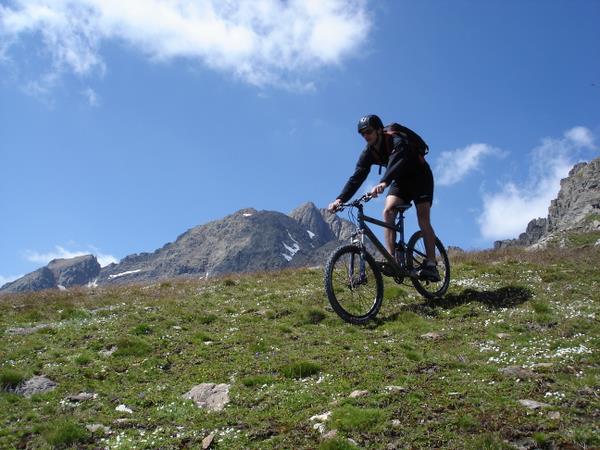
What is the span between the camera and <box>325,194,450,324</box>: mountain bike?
39.0 feet

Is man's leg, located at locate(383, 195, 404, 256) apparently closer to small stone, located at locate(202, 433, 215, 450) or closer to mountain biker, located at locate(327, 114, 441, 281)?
mountain biker, located at locate(327, 114, 441, 281)

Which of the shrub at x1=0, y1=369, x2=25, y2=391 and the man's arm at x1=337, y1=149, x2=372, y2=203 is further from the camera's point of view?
the man's arm at x1=337, y1=149, x2=372, y2=203

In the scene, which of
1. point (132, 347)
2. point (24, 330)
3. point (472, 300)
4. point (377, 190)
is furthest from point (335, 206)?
point (24, 330)

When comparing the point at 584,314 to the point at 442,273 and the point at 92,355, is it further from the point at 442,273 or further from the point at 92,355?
the point at 92,355

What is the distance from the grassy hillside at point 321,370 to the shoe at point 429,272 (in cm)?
75

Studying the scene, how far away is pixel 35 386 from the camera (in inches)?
374

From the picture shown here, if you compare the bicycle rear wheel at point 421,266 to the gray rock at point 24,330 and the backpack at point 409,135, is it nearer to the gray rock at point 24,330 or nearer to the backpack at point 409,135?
the backpack at point 409,135

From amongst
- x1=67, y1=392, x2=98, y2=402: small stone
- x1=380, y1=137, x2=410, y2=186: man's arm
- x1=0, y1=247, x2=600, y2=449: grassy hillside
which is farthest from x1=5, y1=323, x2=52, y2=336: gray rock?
x1=380, y1=137, x2=410, y2=186: man's arm

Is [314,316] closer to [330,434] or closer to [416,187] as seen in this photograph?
[416,187]

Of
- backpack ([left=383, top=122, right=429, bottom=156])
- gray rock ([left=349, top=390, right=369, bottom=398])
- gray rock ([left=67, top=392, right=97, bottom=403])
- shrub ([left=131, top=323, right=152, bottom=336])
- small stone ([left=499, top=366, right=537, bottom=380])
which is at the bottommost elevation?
gray rock ([left=349, top=390, right=369, bottom=398])

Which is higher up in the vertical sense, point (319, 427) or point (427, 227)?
point (427, 227)

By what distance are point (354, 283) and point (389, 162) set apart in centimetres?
289

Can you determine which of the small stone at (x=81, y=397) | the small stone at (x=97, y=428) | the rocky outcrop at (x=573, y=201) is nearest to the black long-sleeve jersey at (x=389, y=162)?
the small stone at (x=81, y=397)

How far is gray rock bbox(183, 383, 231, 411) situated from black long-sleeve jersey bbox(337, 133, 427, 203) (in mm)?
5543
